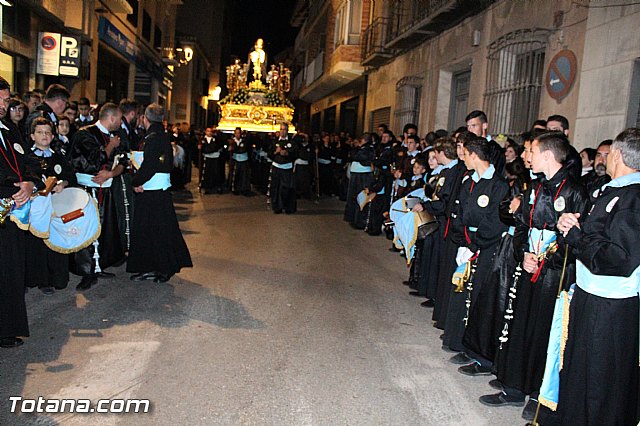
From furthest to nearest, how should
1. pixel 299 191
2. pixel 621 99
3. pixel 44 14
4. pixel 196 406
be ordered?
1. pixel 299 191
2. pixel 44 14
3. pixel 621 99
4. pixel 196 406

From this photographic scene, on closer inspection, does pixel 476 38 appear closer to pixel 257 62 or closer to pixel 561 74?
pixel 561 74

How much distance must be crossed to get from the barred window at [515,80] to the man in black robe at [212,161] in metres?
9.00

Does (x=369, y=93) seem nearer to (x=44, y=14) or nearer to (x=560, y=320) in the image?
(x=44, y=14)

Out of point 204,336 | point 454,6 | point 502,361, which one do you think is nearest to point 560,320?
point 502,361

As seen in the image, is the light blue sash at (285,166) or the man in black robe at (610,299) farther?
the light blue sash at (285,166)

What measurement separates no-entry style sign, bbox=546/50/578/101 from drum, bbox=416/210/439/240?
3524 mm

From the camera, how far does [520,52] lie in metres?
10.3

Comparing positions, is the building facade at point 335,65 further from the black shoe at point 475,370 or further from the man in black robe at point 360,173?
the black shoe at point 475,370

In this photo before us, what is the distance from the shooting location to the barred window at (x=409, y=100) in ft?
53.2

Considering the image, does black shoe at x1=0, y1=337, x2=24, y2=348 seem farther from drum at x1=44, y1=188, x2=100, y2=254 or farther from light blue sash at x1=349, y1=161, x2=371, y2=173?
light blue sash at x1=349, y1=161, x2=371, y2=173

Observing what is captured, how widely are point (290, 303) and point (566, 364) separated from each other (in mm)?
3393

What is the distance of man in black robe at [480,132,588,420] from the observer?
3873mm

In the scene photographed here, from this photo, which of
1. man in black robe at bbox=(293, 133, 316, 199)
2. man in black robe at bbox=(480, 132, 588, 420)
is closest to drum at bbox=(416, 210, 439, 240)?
man in black robe at bbox=(480, 132, 588, 420)

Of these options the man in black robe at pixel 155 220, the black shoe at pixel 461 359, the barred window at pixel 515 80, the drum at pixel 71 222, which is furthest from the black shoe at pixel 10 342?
the barred window at pixel 515 80
